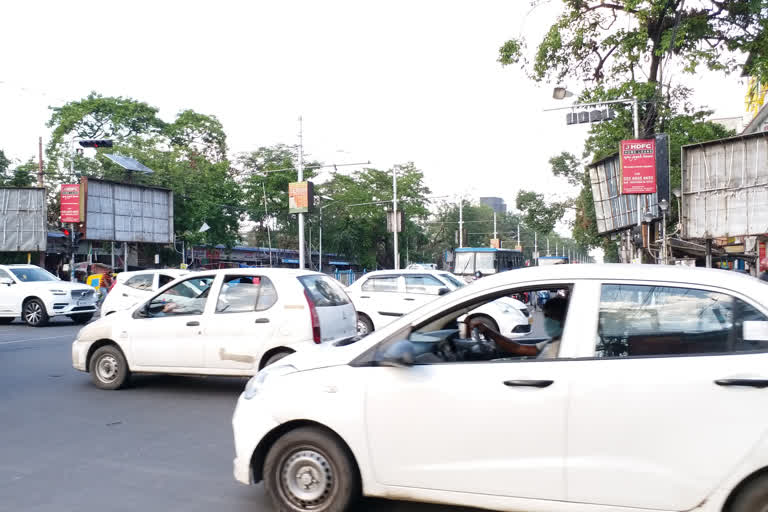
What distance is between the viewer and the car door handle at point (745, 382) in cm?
333

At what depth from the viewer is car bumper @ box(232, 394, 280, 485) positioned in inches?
162

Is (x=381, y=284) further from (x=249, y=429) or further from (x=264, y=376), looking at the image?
(x=249, y=429)

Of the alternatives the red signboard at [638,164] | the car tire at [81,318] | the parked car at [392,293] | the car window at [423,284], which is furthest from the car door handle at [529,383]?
the red signboard at [638,164]

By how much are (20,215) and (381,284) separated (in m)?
31.2

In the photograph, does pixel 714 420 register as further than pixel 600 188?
No

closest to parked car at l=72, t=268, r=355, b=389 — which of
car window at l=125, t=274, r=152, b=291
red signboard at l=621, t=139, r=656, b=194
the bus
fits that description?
car window at l=125, t=274, r=152, b=291

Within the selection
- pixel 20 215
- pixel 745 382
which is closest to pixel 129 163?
pixel 20 215

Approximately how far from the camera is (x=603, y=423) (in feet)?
11.5

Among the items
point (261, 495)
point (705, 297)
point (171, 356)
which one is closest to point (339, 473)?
point (261, 495)

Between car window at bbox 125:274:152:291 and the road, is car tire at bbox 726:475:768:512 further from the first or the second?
car window at bbox 125:274:152:291

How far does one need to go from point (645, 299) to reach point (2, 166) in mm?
50772

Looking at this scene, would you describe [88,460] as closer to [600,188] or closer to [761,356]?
[761,356]

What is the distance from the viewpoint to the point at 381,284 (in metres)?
14.7


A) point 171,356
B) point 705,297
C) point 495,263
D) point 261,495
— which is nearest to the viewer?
point 705,297
